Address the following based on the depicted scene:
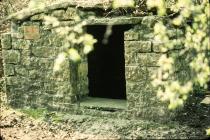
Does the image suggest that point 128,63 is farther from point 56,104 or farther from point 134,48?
point 56,104

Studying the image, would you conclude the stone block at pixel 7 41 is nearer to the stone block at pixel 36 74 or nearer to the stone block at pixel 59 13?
the stone block at pixel 36 74

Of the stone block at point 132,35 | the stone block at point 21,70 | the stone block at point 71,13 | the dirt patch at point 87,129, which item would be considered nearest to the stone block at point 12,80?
the stone block at point 21,70

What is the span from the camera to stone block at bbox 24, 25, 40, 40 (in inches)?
306

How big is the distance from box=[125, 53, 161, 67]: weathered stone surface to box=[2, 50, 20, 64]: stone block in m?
2.28

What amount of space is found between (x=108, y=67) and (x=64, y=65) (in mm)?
2064

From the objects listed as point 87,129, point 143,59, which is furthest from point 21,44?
point 143,59

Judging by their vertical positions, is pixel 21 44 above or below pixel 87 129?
above

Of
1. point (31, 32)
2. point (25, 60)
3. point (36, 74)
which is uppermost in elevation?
point (31, 32)

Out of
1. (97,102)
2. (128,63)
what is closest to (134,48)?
(128,63)

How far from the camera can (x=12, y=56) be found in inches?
Result: 318

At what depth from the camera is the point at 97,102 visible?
25.5ft

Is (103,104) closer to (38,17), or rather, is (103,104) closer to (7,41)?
(38,17)

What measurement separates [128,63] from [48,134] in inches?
70.2

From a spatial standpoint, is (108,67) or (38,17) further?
(108,67)
